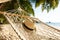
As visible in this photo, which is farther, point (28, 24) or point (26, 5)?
point (26, 5)

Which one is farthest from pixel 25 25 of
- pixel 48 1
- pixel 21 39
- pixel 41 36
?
pixel 48 1

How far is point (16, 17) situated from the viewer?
399cm

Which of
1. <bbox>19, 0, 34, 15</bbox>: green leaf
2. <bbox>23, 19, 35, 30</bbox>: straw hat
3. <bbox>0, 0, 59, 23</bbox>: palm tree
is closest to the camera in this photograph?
<bbox>23, 19, 35, 30</bbox>: straw hat

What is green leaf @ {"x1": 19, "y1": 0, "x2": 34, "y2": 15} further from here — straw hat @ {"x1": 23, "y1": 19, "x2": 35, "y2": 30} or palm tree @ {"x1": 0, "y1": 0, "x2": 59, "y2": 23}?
straw hat @ {"x1": 23, "y1": 19, "x2": 35, "y2": 30}

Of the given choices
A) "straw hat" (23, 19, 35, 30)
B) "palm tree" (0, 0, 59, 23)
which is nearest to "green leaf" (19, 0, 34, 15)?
"palm tree" (0, 0, 59, 23)

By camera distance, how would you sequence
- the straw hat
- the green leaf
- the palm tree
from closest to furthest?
the straw hat → the palm tree → the green leaf

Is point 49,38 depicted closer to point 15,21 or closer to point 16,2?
point 15,21

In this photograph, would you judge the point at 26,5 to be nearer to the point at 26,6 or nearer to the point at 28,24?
the point at 26,6

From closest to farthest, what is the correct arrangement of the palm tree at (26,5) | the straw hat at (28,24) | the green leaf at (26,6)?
the straw hat at (28,24), the palm tree at (26,5), the green leaf at (26,6)

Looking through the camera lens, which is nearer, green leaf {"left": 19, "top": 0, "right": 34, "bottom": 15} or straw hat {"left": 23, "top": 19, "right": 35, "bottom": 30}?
straw hat {"left": 23, "top": 19, "right": 35, "bottom": 30}

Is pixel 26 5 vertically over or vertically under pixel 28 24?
over

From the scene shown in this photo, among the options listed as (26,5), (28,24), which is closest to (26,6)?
(26,5)

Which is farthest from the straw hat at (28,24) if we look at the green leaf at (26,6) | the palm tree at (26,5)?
the green leaf at (26,6)

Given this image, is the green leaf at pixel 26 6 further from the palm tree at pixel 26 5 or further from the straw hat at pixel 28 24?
the straw hat at pixel 28 24
